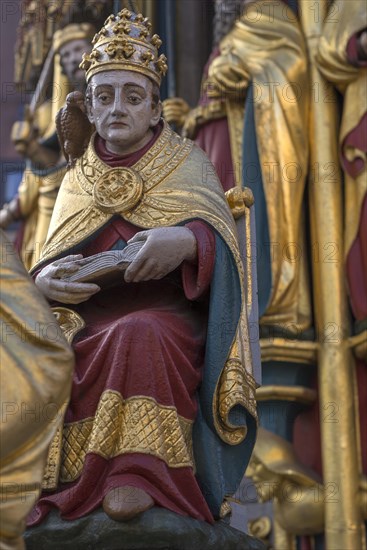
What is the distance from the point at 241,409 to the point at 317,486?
1.43 m

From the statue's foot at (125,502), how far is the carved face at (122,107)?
3.34ft

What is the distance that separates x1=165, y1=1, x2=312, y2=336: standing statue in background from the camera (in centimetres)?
466

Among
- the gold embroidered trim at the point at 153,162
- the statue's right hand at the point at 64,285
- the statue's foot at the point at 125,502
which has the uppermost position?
the gold embroidered trim at the point at 153,162

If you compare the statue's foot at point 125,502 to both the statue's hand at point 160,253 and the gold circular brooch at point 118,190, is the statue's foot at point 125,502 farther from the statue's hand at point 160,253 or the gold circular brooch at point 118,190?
the gold circular brooch at point 118,190

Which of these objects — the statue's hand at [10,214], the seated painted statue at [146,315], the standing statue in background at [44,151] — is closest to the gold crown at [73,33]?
the standing statue in background at [44,151]

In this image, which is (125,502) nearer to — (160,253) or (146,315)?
(146,315)

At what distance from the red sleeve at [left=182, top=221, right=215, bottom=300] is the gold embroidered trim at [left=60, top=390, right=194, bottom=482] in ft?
1.15

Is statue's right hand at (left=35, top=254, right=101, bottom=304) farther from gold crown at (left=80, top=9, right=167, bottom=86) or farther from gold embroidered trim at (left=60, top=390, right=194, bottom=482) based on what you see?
gold crown at (left=80, top=9, right=167, bottom=86)

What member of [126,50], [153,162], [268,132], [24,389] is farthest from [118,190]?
[268,132]

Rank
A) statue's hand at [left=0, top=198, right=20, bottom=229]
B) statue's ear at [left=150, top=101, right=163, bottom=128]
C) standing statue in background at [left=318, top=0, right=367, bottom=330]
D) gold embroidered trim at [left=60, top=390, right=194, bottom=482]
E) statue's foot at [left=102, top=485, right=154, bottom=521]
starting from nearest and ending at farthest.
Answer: statue's foot at [left=102, top=485, right=154, bottom=521] < gold embroidered trim at [left=60, top=390, right=194, bottom=482] < statue's ear at [left=150, top=101, right=163, bottom=128] < standing statue in background at [left=318, top=0, right=367, bottom=330] < statue's hand at [left=0, top=198, right=20, bottom=229]

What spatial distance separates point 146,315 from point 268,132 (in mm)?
2026

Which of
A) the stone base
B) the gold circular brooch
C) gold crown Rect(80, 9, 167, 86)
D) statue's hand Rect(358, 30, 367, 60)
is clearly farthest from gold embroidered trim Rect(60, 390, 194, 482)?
statue's hand Rect(358, 30, 367, 60)

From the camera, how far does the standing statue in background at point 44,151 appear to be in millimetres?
5785

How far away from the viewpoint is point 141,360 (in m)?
2.90
